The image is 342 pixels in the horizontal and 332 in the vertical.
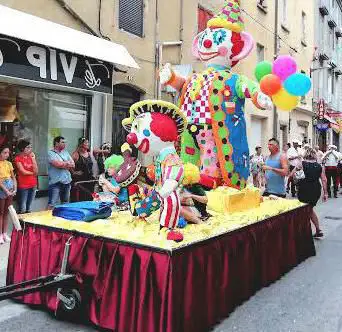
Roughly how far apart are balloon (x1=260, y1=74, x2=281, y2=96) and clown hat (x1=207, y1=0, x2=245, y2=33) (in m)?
0.91

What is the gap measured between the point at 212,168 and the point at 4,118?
4650 millimetres

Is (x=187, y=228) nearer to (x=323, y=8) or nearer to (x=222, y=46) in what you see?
(x=222, y=46)

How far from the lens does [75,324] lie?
373cm

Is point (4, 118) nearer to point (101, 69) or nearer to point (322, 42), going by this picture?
point (101, 69)

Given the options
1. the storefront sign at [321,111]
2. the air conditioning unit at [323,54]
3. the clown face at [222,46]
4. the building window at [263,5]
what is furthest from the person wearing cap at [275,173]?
the air conditioning unit at [323,54]

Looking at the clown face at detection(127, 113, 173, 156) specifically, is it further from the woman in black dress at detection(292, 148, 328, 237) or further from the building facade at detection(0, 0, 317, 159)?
the building facade at detection(0, 0, 317, 159)

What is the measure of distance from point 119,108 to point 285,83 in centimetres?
643

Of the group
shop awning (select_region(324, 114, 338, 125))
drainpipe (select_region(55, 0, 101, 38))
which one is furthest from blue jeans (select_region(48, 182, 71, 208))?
shop awning (select_region(324, 114, 338, 125))

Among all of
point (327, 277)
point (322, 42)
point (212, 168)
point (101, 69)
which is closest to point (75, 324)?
point (212, 168)

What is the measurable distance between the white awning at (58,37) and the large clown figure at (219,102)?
10.2 ft

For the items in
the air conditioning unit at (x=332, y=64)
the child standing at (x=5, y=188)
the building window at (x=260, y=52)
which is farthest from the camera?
the air conditioning unit at (x=332, y=64)

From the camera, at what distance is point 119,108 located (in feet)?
34.7

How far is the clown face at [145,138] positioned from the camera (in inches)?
150

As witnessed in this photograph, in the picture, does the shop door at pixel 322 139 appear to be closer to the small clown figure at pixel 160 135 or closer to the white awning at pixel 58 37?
the white awning at pixel 58 37
